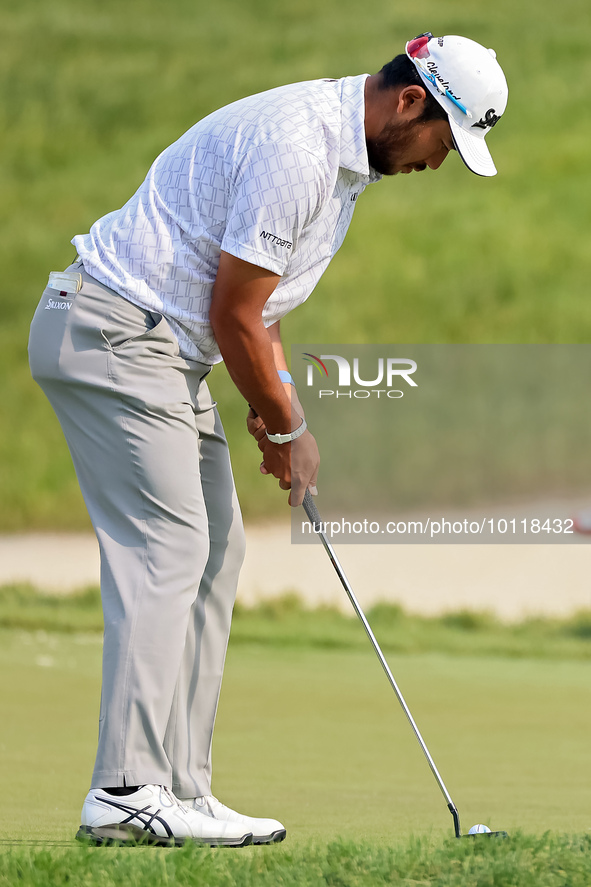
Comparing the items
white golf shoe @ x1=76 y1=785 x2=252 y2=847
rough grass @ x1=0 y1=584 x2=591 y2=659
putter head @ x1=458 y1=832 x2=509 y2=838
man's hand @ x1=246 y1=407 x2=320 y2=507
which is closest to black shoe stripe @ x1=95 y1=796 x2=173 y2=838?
white golf shoe @ x1=76 y1=785 x2=252 y2=847

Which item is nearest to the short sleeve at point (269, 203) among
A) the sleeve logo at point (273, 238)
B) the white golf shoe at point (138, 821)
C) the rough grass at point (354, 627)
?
the sleeve logo at point (273, 238)

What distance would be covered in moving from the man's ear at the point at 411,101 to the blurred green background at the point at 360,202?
4.55 m

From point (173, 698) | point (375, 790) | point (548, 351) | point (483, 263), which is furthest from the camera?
point (483, 263)

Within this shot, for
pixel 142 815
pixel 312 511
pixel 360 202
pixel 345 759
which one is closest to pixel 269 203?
pixel 312 511

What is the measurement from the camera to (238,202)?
154 cm

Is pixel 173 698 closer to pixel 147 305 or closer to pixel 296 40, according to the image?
pixel 147 305

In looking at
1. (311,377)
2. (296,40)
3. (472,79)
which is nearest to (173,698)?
(311,377)

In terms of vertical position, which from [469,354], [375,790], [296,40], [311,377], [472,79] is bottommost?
[375,790]

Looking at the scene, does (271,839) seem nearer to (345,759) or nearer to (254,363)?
(254,363)

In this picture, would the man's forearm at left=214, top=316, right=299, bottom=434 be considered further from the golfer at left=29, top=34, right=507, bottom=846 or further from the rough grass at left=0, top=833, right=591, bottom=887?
the rough grass at left=0, top=833, right=591, bottom=887

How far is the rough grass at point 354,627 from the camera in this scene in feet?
15.5

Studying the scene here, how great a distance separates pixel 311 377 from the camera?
2.23 m

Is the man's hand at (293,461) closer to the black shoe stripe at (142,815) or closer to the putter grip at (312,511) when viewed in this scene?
the putter grip at (312,511)

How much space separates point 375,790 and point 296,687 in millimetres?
1329
